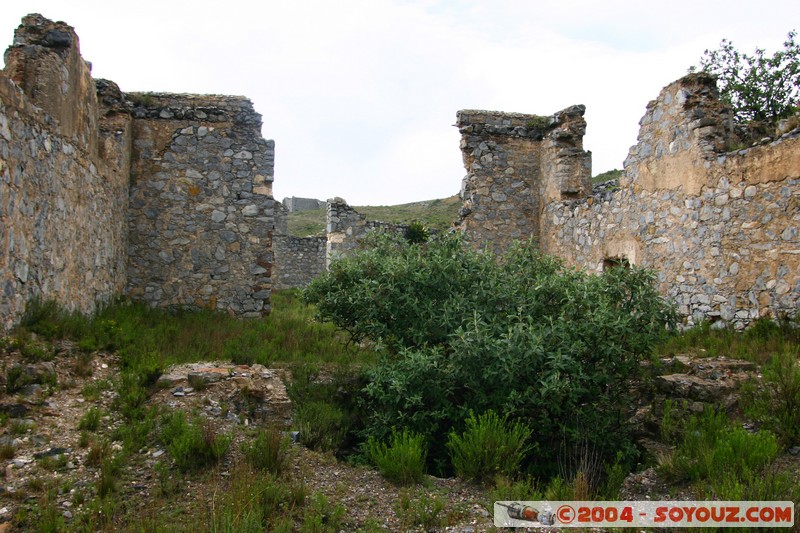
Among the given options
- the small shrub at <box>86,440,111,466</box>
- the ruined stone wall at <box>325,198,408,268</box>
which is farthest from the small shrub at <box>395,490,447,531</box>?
the ruined stone wall at <box>325,198,408,268</box>

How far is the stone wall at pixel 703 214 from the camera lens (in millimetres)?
7977

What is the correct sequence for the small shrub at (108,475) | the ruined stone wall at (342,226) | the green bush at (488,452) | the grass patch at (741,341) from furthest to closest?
the ruined stone wall at (342,226) < the grass patch at (741,341) < the green bush at (488,452) < the small shrub at (108,475)

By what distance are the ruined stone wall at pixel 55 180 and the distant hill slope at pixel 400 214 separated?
82.2 ft

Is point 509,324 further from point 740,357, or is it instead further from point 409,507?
point 740,357

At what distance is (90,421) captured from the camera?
582 cm

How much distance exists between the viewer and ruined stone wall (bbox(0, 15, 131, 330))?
6391mm

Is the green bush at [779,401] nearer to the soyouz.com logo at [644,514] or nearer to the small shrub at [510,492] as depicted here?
the soyouz.com logo at [644,514]

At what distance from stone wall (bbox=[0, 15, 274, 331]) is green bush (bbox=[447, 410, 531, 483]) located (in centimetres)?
524

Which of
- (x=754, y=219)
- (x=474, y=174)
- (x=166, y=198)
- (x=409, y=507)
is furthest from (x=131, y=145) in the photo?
(x=754, y=219)

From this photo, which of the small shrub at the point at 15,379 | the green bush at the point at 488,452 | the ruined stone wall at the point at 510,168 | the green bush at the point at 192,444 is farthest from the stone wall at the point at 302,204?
the green bush at the point at 488,452

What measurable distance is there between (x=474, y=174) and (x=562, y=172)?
1.63 m

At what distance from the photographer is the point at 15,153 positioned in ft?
21.1

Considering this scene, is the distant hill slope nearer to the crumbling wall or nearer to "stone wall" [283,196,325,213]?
"stone wall" [283,196,325,213]

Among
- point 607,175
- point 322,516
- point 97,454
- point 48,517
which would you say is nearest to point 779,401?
point 322,516
